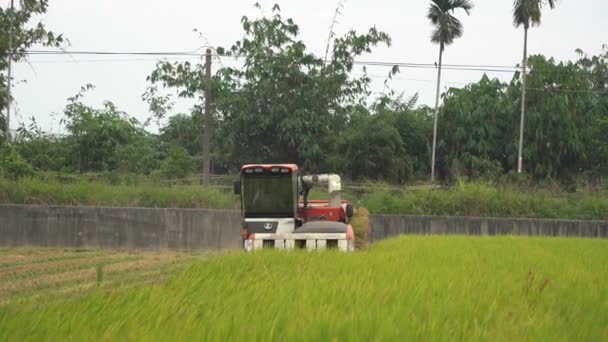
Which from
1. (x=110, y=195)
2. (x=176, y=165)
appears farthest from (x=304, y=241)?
(x=176, y=165)

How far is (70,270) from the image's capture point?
1470 cm

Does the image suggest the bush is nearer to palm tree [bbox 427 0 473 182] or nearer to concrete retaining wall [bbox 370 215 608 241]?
concrete retaining wall [bbox 370 215 608 241]

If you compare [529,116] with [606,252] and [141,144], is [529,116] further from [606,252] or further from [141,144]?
[606,252]

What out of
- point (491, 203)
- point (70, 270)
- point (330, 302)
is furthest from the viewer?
point (491, 203)

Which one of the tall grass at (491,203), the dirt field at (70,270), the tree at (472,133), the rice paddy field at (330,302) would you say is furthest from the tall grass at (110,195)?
the tree at (472,133)

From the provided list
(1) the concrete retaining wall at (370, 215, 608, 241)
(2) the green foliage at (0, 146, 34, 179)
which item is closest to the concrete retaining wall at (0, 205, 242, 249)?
(2) the green foliage at (0, 146, 34, 179)

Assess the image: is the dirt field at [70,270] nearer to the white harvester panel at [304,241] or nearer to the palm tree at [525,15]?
the white harvester panel at [304,241]

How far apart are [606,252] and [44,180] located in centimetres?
1759

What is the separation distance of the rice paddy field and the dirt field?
0.60ft

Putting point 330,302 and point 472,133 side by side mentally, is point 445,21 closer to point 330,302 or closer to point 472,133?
point 472,133

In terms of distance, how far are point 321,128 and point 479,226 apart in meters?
8.90

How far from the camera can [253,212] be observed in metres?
14.5

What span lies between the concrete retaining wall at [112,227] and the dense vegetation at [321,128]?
15.4 ft

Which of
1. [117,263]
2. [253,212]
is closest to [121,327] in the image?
[253,212]
